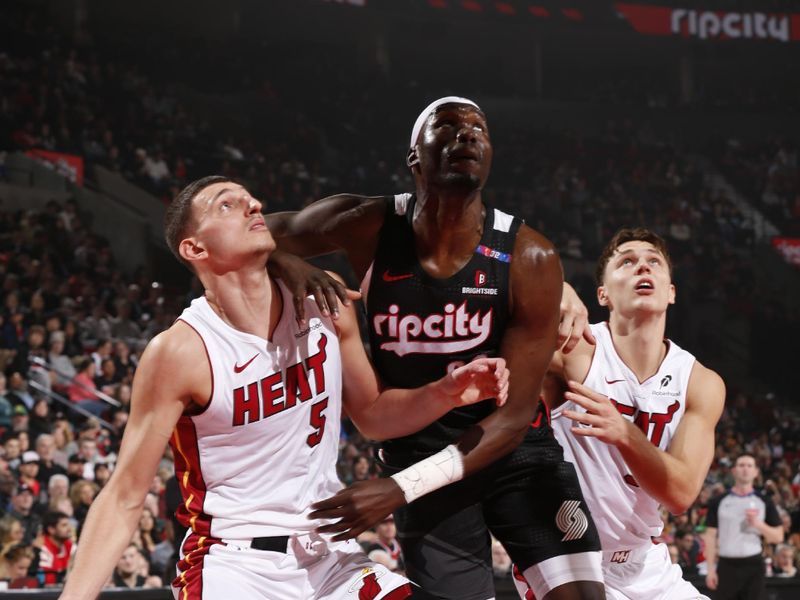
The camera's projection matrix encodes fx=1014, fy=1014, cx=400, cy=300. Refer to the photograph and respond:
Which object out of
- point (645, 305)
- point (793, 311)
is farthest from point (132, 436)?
point (793, 311)

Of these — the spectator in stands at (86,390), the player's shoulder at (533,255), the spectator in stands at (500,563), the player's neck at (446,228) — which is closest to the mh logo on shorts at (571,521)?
the player's shoulder at (533,255)

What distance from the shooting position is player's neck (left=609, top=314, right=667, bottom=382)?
4.31 m

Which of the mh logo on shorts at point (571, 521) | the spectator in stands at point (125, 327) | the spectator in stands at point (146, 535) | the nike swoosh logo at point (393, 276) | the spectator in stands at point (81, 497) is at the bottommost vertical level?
the spectator in stands at point (146, 535)

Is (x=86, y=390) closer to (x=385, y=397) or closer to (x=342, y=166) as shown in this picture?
(x=385, y=397)

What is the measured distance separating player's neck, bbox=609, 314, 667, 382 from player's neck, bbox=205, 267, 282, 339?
5.52 ft

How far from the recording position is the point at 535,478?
3693 millimetres

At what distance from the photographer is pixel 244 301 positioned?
340cm

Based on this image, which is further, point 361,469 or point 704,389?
point 361,469

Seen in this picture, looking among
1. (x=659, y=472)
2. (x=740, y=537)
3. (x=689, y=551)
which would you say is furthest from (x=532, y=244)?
(x=689, y=551)

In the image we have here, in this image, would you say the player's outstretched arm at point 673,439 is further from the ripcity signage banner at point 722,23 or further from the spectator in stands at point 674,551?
the ripcity signage banner at point 722,23

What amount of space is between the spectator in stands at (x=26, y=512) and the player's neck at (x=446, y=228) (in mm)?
5970

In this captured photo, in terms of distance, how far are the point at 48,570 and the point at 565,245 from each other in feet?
47.2

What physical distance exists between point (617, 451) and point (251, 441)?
168 centimetres

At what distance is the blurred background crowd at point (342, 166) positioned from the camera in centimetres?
1070
